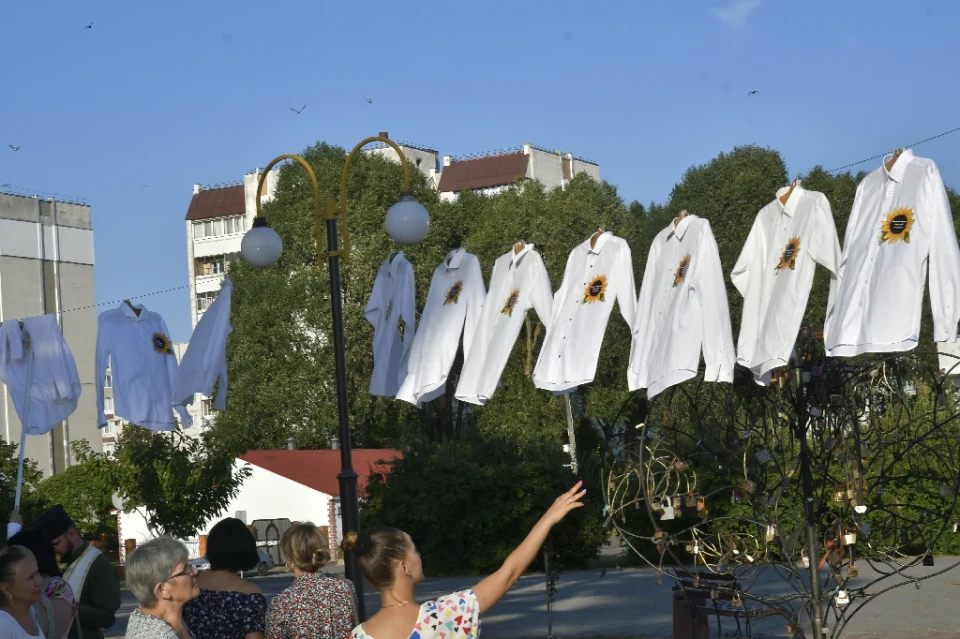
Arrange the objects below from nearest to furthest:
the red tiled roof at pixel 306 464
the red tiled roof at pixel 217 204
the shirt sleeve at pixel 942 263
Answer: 1. the shirt sleeve at pixel 942 263
2. the red tiled roof at pixel 306 464
3. the red tiled roof at pixel 217 204

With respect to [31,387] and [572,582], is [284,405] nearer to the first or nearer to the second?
[572,582]

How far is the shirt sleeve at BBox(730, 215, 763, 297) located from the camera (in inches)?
361

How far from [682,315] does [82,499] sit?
109 feet

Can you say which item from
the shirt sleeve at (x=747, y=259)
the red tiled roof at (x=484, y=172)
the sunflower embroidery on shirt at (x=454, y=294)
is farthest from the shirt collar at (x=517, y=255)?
the red tiled roof at (x=484, y=172)

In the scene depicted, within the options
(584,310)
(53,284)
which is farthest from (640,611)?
(53,284)

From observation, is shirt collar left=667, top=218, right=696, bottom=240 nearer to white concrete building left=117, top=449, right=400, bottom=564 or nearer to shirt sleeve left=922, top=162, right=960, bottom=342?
shirt sleeve left=922, top=162, right=960, bottom=342

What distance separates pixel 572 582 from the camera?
2548 cm

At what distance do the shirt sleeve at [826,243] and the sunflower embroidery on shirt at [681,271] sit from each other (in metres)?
1.14

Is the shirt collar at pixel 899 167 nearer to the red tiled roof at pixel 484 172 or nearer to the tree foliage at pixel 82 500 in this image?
the tree foliage at pixel 82 500

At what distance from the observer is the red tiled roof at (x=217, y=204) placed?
69312mm

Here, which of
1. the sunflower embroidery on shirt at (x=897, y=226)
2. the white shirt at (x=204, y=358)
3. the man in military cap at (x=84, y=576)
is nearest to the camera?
the man in military cap at (x=84, y=576)

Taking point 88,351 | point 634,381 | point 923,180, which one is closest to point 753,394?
point 634,381

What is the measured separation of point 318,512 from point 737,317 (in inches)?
605

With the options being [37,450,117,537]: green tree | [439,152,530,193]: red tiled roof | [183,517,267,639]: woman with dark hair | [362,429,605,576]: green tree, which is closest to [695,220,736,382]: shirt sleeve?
[183,517,267,639]: woman with dark hair
